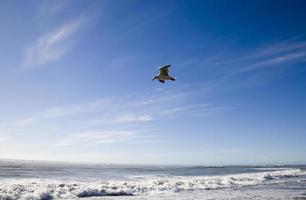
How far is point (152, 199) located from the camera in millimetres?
19047

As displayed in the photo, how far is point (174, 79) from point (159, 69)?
812mm

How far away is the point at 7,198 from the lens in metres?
18.3

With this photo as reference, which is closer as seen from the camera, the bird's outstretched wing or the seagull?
the bird's outstretched wing

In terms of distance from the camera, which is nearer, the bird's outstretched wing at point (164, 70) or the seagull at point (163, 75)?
the bird's outstretched wing at point (164, 70)

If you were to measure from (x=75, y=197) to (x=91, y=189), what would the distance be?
1.88 m

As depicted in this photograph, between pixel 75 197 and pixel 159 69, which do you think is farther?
pixel 75 197

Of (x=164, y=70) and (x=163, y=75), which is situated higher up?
(x=164, y=70)

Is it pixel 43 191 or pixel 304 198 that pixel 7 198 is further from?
pixel 304 198

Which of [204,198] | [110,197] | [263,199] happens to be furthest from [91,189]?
[263,199]

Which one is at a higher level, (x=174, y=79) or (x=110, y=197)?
(x=174, y=79)

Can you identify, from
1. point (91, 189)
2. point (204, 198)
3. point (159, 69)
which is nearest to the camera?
point (159, 69)

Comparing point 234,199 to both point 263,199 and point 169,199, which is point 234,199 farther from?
point 169,199

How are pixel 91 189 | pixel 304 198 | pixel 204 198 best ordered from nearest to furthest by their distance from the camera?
pixel 304 198, pixel 204 198, pixel 91 189

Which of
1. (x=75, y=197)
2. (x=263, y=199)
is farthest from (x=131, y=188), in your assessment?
(x=263, y=199)
